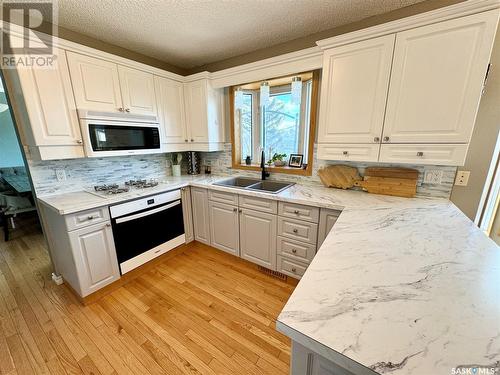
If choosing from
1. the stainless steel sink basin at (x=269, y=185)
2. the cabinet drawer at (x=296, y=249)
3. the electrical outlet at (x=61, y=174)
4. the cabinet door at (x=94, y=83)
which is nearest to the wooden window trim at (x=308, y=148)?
the stainless steel sink basin at (x=269, y=185)

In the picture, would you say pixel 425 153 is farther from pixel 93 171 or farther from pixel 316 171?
pixel 93 171

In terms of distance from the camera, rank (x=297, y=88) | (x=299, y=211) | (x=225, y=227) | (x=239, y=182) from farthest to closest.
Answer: (x=239, y=182) → (x=225, y=227) → (x=297, y=88) → (x=299, y=211)

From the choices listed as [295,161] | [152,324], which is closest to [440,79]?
[295,161]

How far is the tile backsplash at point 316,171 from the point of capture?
1.67m

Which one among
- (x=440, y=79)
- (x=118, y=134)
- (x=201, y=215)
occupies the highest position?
(x=440, y=79)

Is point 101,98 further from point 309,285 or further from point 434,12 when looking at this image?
point 434,12

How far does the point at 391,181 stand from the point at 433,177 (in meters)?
0.30

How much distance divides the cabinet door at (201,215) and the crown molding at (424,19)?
1988 millimetres

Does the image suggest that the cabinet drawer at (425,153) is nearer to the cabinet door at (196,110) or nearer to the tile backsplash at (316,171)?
the tile backsplash at (316,171)

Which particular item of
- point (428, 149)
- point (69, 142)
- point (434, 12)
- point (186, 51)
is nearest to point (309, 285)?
point (428, 149)

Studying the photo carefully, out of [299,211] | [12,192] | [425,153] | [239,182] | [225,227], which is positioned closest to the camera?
[425,153]

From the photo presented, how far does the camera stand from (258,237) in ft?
7.06

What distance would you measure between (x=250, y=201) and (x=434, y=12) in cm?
193

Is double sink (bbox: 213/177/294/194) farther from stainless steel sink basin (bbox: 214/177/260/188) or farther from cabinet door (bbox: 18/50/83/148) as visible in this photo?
cabinet door (bbox: 18/50/83/148)
